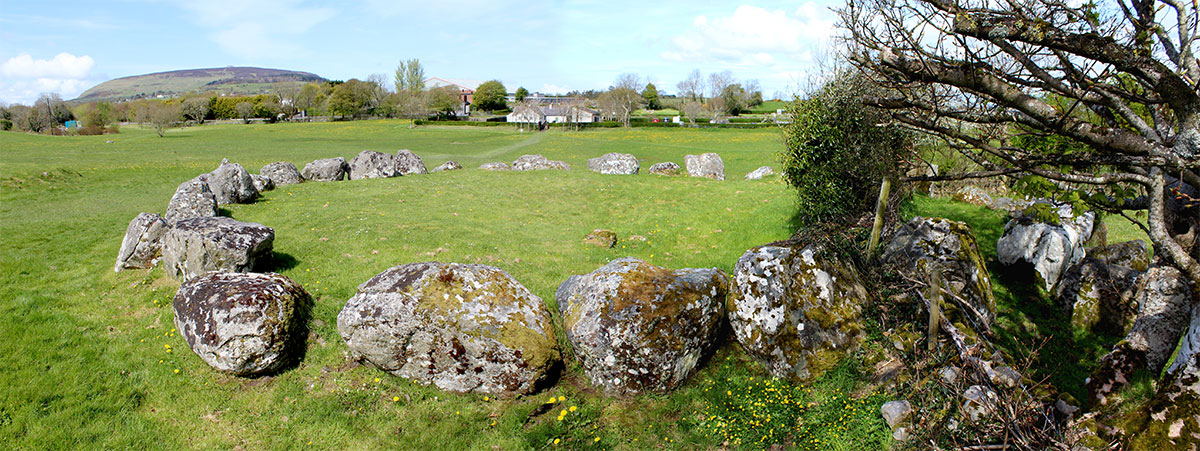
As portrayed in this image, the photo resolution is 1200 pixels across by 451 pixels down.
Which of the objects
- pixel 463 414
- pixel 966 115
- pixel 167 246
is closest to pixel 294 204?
pixel 167 246

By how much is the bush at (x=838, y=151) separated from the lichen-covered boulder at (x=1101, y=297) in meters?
3.87

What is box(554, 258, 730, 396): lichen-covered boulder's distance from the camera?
866 centimetres

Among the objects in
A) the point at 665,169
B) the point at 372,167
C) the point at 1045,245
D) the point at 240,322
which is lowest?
the point at 665,169

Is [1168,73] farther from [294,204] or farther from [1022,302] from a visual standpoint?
[294,204]

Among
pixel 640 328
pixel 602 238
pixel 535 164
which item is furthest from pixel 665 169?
pixel 640 328

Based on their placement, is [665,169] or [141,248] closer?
[141,248]

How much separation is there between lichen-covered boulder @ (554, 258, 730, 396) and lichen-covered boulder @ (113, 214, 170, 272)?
371 inches

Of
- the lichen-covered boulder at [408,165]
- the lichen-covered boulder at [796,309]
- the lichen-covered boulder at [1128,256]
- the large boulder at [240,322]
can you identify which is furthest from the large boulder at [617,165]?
the large boulder at [240,322]

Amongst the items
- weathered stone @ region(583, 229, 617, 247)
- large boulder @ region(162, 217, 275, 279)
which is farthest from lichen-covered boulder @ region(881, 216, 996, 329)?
large boulder @ region(162, 217, 275, 279)

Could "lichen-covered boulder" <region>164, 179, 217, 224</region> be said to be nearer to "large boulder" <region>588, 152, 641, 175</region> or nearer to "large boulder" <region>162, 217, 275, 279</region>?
"large boulder" <region>162, 217, 275, 279</region>

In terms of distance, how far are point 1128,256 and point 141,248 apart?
65.4 ft

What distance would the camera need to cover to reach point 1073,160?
20.9 ft

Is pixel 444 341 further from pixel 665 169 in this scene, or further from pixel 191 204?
pixel 665 169

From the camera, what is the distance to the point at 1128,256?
11.1m
